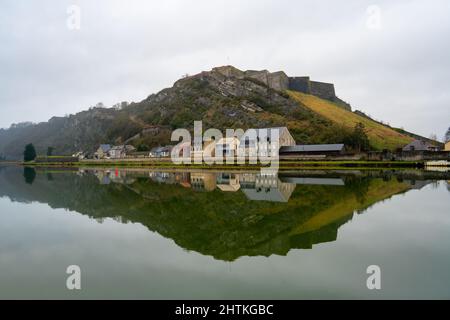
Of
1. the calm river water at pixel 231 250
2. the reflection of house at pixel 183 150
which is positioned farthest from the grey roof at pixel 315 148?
the calm river water at pixel 231 250

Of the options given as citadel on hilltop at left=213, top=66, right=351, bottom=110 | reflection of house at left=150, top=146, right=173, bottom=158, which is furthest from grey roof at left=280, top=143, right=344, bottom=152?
citadel on hilltop at left=213, top=66, right=351, bottom=110

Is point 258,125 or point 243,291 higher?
point 258,125

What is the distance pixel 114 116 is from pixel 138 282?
15844cm

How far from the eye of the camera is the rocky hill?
298ft

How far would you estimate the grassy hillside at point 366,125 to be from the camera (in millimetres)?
85438

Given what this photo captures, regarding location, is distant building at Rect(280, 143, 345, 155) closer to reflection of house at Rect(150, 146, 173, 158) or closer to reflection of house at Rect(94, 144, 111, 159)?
reflection of house at Rect(150, 146, 173, 158)

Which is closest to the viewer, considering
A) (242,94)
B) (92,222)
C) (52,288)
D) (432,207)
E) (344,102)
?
(52,288)

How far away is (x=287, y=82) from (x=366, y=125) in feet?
135

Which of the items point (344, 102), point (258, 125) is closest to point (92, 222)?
point (258, 125)

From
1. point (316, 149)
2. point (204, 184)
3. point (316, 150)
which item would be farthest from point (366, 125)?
point (204, 184)

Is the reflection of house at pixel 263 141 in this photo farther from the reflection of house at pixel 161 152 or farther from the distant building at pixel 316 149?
the reflection of house at pixel 161 152

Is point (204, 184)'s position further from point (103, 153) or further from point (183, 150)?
point (103, 153)
